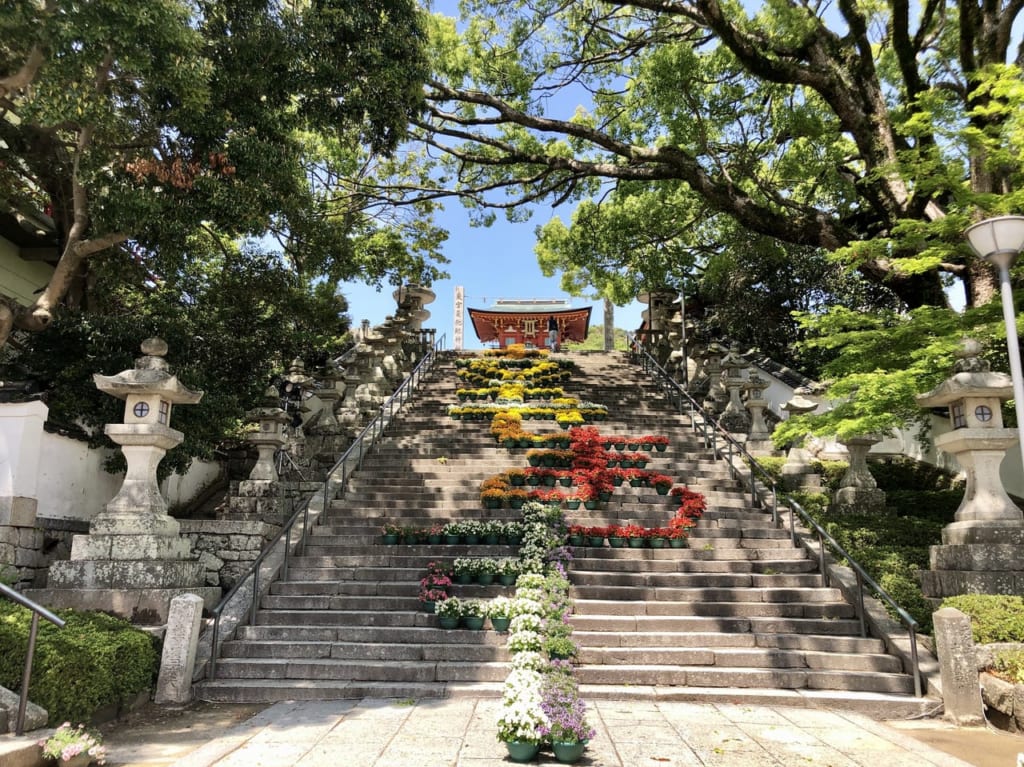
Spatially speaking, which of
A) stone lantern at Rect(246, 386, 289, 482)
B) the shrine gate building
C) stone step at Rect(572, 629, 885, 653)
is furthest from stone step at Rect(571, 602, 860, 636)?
the shrine gate building

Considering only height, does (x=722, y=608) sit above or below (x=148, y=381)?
Result: below

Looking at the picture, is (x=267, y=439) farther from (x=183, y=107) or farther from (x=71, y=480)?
(x=183, y=107)

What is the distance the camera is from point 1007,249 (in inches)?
209

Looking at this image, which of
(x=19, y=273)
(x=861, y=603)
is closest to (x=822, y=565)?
(x=861, y=603)

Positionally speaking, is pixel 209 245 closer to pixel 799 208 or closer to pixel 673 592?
pixel 673 592

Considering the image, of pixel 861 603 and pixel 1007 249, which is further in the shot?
pixel 861 603

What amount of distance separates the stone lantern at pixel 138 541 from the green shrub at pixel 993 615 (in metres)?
8.38

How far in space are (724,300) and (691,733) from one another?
18.1 metres

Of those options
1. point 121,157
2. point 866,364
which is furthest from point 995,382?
point 121,157

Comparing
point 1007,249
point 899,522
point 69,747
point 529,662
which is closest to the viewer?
point 69,747

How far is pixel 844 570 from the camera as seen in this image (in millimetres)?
8500

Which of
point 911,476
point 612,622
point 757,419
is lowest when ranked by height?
point 612,622

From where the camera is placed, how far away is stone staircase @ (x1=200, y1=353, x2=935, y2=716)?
6758 mm

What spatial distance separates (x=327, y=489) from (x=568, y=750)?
300 inches
